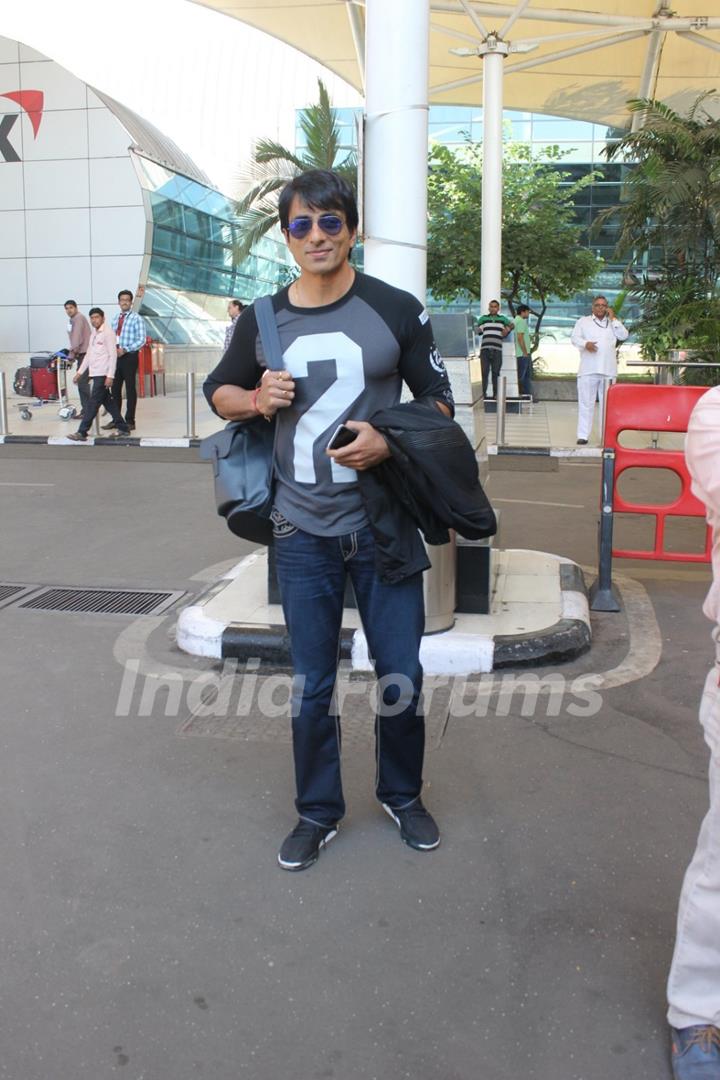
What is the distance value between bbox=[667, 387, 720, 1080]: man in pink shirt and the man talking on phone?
116 centimetres

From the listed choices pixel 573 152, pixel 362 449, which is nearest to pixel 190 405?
pixel 362 449

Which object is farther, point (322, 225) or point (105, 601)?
point (105, 601)

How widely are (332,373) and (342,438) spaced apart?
0.75ft

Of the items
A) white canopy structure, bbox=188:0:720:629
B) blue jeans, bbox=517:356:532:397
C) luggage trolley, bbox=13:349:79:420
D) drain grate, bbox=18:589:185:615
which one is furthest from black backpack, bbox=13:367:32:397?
drain grate, bbox=18:589:185:615

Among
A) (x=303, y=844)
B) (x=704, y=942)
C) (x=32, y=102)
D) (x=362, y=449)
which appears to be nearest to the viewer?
(x=704, y=942)

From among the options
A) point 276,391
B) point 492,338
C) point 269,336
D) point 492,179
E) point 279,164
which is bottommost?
point 276,391

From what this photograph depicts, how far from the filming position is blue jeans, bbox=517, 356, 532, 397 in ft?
77.9

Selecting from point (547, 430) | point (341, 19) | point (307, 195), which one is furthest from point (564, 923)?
point (341, 19)

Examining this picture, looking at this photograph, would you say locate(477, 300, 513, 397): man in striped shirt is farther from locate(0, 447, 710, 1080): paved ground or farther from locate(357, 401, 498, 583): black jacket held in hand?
locate(357, 401, 498, 583): black jacket held in hand

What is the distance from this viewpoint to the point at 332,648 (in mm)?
3436

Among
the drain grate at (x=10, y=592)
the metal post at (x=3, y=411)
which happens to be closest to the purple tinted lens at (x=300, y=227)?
the drain grate at (x=10, y=592)

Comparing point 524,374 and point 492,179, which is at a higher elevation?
point 492,179

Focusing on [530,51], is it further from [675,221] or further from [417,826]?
[417,826]

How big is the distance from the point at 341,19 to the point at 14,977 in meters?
26.1
